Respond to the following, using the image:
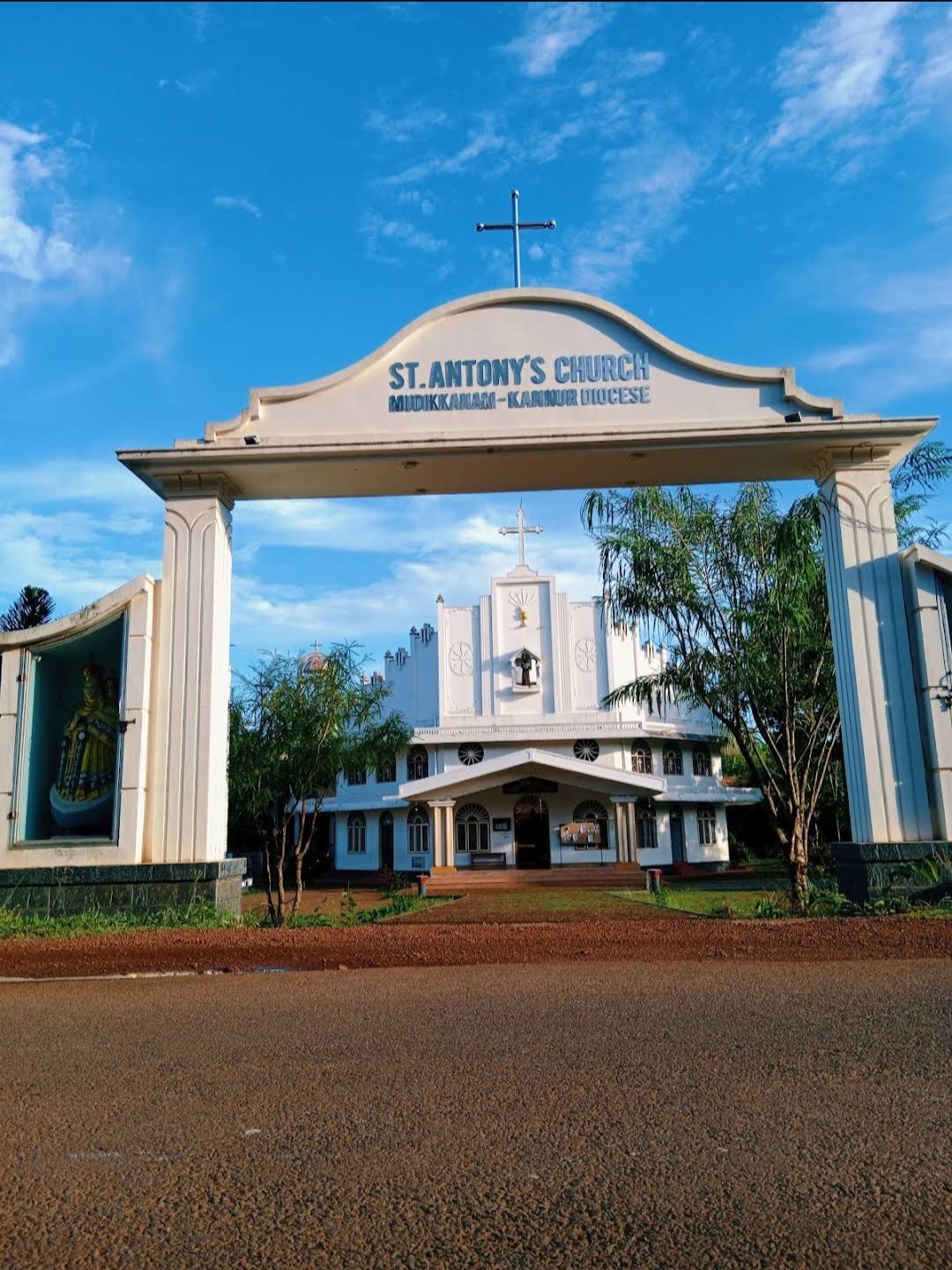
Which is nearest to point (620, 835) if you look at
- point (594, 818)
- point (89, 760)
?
point (594, 818)

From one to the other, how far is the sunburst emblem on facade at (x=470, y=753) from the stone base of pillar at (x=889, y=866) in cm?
2244

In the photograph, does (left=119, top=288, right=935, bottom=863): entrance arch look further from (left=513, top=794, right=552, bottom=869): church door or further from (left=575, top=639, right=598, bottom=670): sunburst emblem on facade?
(left=513, top=794, right=552, bottom=869): church door

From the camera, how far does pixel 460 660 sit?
109ft

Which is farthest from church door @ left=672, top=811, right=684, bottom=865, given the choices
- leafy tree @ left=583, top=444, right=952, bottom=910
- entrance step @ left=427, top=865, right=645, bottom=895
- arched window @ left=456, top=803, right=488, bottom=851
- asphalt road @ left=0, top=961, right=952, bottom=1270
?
asphalt road @ left=0, top=961, right=952, bottom=1270

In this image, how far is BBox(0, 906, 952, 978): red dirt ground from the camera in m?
7.97

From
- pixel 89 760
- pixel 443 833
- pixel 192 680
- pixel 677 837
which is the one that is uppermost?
pixel 192 680

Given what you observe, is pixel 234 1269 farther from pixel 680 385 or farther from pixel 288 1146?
pixel 680 385

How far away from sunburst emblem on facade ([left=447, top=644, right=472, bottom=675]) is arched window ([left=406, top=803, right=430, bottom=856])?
4868 mm

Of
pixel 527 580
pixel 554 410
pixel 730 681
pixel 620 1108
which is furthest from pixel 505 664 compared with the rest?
pixel 620 1108

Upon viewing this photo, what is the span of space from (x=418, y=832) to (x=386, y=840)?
1.40 meters

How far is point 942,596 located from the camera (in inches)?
431

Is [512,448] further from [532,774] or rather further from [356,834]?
[356,834]

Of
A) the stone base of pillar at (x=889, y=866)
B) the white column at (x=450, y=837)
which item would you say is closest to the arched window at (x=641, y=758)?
the white column at (x=450, y=837)

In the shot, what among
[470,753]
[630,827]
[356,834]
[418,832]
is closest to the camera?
[630,827]
